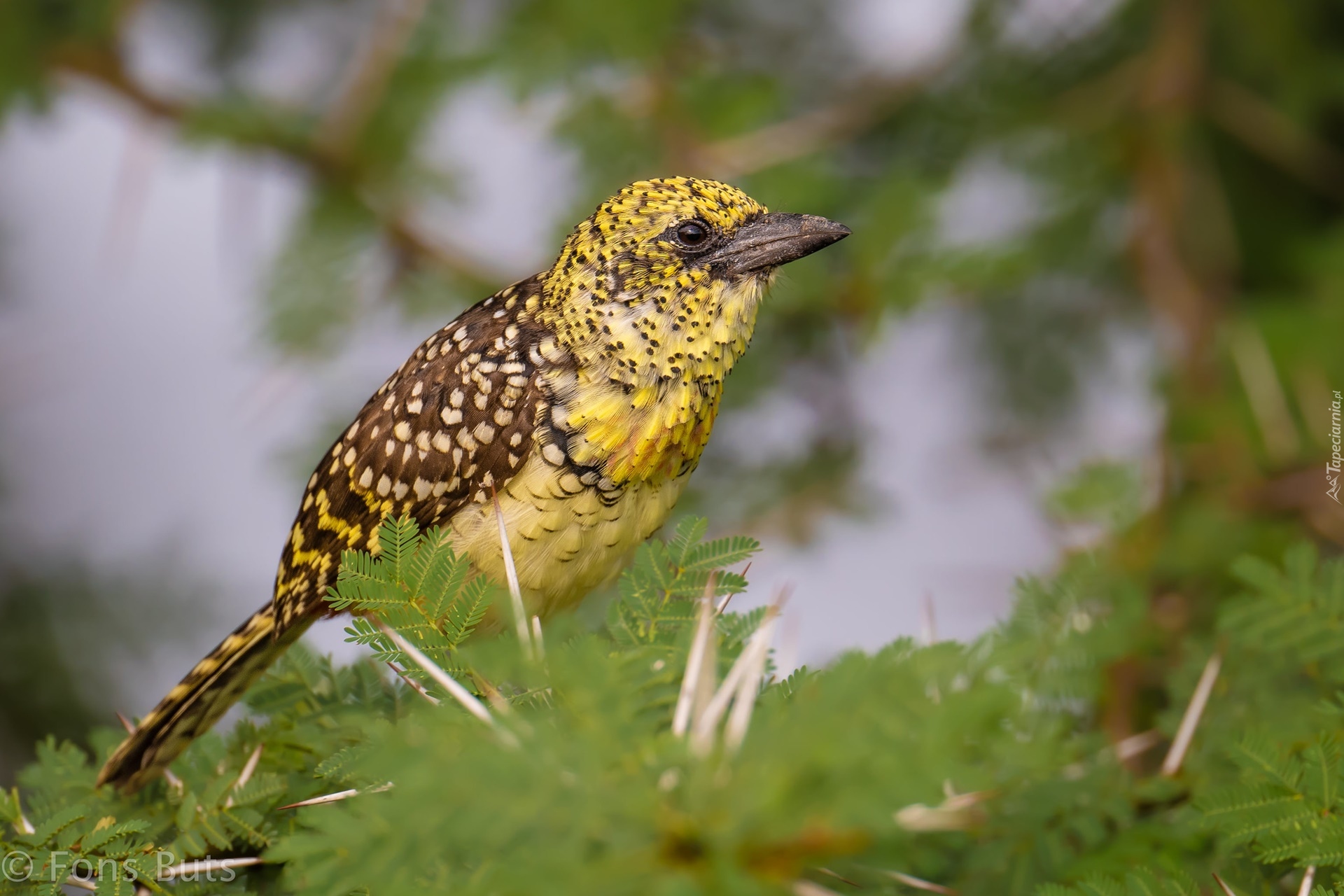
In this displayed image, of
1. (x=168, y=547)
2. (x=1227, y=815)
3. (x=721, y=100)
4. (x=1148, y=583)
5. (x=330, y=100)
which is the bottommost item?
(x=1148, y=583)

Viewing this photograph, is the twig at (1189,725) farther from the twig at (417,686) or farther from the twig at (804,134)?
the twig at (804,134)

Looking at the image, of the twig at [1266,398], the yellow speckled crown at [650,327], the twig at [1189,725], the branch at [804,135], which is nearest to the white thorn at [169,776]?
the yellow speckled crown at [650,327]

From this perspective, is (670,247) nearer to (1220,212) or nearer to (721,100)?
(721,100)

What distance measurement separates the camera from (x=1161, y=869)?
1033 millimetres

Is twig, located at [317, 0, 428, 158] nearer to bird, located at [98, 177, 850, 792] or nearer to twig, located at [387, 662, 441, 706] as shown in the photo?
bird, located at [98, 177, 850, 792]

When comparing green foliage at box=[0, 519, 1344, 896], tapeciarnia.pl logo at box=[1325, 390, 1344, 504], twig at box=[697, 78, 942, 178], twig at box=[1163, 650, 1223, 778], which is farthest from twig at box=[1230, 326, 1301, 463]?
twig at box=[1163, 650, 1223, 778]

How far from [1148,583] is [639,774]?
1.75 m

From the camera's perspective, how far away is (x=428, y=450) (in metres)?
1.45

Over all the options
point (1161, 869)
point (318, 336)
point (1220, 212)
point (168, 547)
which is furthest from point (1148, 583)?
point (168, 547)

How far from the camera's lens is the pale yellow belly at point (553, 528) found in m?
1.41

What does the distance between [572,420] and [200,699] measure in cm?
61

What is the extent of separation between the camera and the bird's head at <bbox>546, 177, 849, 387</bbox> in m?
1.44

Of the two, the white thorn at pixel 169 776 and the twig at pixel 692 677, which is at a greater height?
the twig at pixel 692 677

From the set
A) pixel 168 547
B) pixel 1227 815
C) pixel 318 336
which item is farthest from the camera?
pixel 168 547
